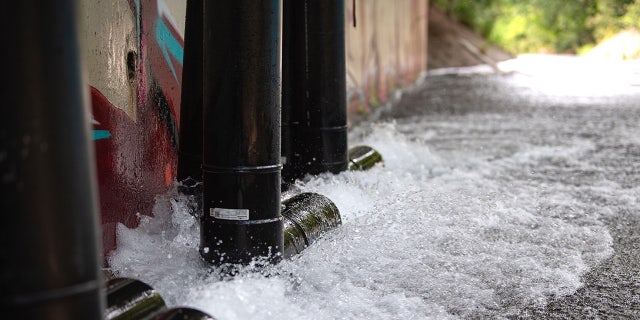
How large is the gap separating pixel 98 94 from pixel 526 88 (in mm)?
13689

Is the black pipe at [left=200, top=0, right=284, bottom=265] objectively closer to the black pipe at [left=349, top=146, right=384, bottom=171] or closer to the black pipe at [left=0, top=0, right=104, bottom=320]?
the black pipe at [left=0, top=0, right=104, bottom=320]

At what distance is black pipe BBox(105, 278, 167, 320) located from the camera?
261 centimetres

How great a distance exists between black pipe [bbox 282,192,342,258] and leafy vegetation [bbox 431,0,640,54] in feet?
88.5

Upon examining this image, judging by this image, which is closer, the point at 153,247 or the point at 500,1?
the point at 153,247

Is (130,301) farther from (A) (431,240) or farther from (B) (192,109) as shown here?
(A) (431,240)

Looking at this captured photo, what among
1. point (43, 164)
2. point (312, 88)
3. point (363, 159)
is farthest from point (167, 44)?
point (43, 164)

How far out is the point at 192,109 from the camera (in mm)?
4125

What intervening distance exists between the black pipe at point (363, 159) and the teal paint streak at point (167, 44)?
163 cm

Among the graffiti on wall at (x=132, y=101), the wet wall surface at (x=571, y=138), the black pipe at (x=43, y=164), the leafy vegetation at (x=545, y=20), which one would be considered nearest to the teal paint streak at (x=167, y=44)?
the graffiti on wall at (x=132, y=101)

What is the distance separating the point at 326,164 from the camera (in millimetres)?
5238

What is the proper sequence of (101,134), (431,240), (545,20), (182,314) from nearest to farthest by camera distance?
(182,314) < (101,134) < (431,240) < (545,20)

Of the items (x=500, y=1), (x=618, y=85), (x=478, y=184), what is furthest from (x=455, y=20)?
(x=478, y=184)

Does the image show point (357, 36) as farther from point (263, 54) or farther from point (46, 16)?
point (46, 16)

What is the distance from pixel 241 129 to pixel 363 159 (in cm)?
282
